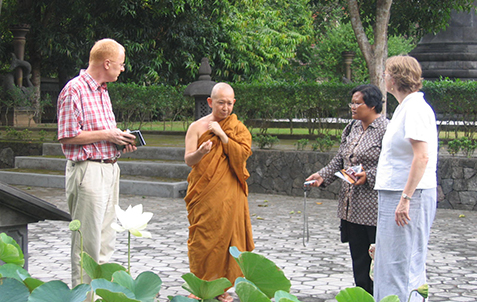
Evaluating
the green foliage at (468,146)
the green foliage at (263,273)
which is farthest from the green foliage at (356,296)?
the green foliage at (468,146)

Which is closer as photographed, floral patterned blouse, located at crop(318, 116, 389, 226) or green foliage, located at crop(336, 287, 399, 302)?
green foliage, located at crop(336, 287, 399, 302)

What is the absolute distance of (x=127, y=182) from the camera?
10562mm

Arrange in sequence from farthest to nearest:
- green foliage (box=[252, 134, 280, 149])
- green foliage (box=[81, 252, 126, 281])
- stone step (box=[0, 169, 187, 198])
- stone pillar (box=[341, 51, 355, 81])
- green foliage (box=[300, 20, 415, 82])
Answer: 1. green foliage (box=[300, 20, 415, 82])
2. stone pillar (box=[341, 51, 355, 81])
3. green foliage (box=[252, 134, 280, 149])
4. stone step (box=[0, 169, 187, 198])
5. green foliage (box=[81, 252, 126, 281])

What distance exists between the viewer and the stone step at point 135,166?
36.8 feet

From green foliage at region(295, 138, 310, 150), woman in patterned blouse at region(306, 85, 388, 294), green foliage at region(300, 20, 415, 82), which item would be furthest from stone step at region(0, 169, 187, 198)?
green foliage at region(300, 20, 415, 82)

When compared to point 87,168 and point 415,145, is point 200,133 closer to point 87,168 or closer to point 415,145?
point 87,168

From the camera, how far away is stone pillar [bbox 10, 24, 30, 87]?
61.8 feet

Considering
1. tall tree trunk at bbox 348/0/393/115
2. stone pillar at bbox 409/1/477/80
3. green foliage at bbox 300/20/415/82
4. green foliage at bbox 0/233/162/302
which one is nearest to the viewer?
green foliage at bbox 0/233/162/302

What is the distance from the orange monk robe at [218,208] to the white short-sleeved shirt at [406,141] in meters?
1.46

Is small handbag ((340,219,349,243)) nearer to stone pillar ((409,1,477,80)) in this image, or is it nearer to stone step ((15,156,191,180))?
stone step ((15,156,191,180))

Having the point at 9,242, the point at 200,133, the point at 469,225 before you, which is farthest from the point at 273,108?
the point at 9,242

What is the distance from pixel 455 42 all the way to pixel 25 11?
46.6ft

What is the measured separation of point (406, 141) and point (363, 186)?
0.96 m

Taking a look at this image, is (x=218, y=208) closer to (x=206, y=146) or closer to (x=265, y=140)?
(x=206, y=146)
